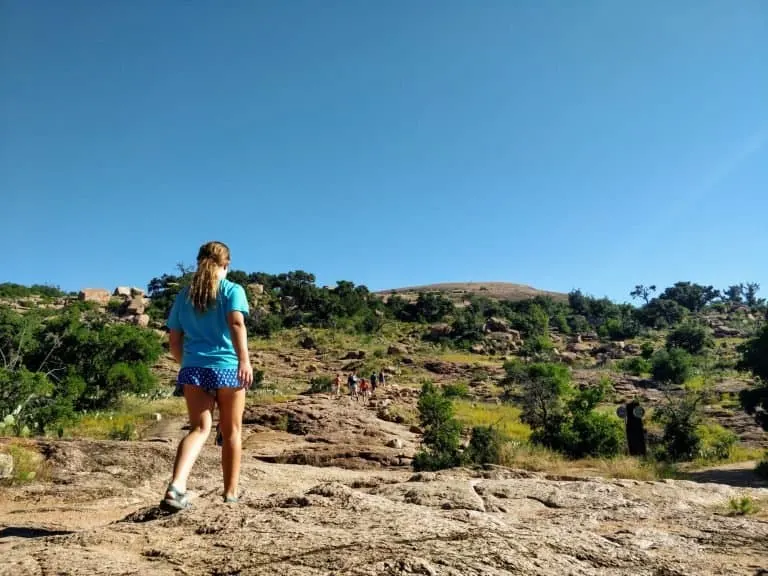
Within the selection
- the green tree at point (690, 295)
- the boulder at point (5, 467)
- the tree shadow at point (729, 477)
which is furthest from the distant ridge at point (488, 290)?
the boulder at point (5, 467)

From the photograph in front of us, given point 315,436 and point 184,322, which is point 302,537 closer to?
point 184,322

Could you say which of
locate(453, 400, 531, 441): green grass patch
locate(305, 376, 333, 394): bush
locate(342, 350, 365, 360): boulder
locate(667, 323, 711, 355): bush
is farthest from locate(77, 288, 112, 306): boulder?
locate(667, 323, 711, 355): bush

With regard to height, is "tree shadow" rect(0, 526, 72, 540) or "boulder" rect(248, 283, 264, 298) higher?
"boulder" rect(248, 283, 264, 298)

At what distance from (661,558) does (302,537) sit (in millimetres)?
1478

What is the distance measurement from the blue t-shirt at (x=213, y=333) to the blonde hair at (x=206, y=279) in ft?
0.12

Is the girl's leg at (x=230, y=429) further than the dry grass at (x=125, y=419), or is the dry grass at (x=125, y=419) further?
the dry grass at (x=125, y=419)

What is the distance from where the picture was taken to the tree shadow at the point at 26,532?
9.63 feet

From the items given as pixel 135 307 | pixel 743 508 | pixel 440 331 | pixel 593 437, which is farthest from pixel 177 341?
pixel 135 307

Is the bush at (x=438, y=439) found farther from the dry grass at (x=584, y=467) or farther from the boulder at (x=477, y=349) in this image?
the boulder at (x=477, y=349)

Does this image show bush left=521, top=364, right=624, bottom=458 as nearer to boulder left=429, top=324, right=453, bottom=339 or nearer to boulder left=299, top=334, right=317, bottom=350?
boulder left=299, top=334, right=317, bottom=350

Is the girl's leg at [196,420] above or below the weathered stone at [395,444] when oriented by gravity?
above

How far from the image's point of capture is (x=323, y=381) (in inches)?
1164

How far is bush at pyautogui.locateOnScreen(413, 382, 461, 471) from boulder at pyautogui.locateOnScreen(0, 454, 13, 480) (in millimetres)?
6092

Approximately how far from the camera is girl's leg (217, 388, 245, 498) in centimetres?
327
